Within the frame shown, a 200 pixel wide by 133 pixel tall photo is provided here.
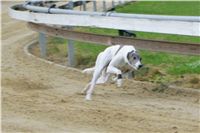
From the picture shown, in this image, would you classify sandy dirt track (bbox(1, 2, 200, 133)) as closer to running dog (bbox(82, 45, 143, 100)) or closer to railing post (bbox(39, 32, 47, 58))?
running dog (bbox(82, 45, 143, 100))

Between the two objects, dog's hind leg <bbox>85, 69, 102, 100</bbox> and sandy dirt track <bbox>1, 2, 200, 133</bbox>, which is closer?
sandy dirt track <bbox>1, 2, 200, 133</bbox>

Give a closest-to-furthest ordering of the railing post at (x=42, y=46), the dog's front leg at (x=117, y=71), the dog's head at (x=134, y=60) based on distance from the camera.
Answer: the dog's head at (x=134, y=60) < the dog's front leg at (x=117, y=71) < the railing post at (x=42, y=46)

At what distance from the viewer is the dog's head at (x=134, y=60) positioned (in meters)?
6.92

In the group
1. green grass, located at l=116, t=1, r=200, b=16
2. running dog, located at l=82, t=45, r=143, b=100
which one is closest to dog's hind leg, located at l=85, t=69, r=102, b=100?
running dog, located at l=82, t=45, r=143, b=100

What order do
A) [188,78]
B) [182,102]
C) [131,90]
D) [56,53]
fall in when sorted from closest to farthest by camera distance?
[182,102] < [131,90] < [188,78] < [56,53]

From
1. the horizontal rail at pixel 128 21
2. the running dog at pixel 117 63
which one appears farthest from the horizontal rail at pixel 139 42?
the running dog at pixel 117 63

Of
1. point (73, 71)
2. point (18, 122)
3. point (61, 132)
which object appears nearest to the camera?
point (61, 132)

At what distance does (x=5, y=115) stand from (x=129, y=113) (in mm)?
1472

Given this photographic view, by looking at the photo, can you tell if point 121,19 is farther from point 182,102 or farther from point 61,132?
point 61,132

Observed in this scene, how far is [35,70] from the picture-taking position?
959 cm

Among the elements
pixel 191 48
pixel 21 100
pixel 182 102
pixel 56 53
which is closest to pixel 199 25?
pixel 191 48

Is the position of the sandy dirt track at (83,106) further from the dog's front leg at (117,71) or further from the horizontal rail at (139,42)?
the horizontal rail at (139,42)

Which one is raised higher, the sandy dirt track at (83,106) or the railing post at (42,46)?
the sandy dirt track at (83,106)

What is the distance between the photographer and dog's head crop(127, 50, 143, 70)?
6.92 m
